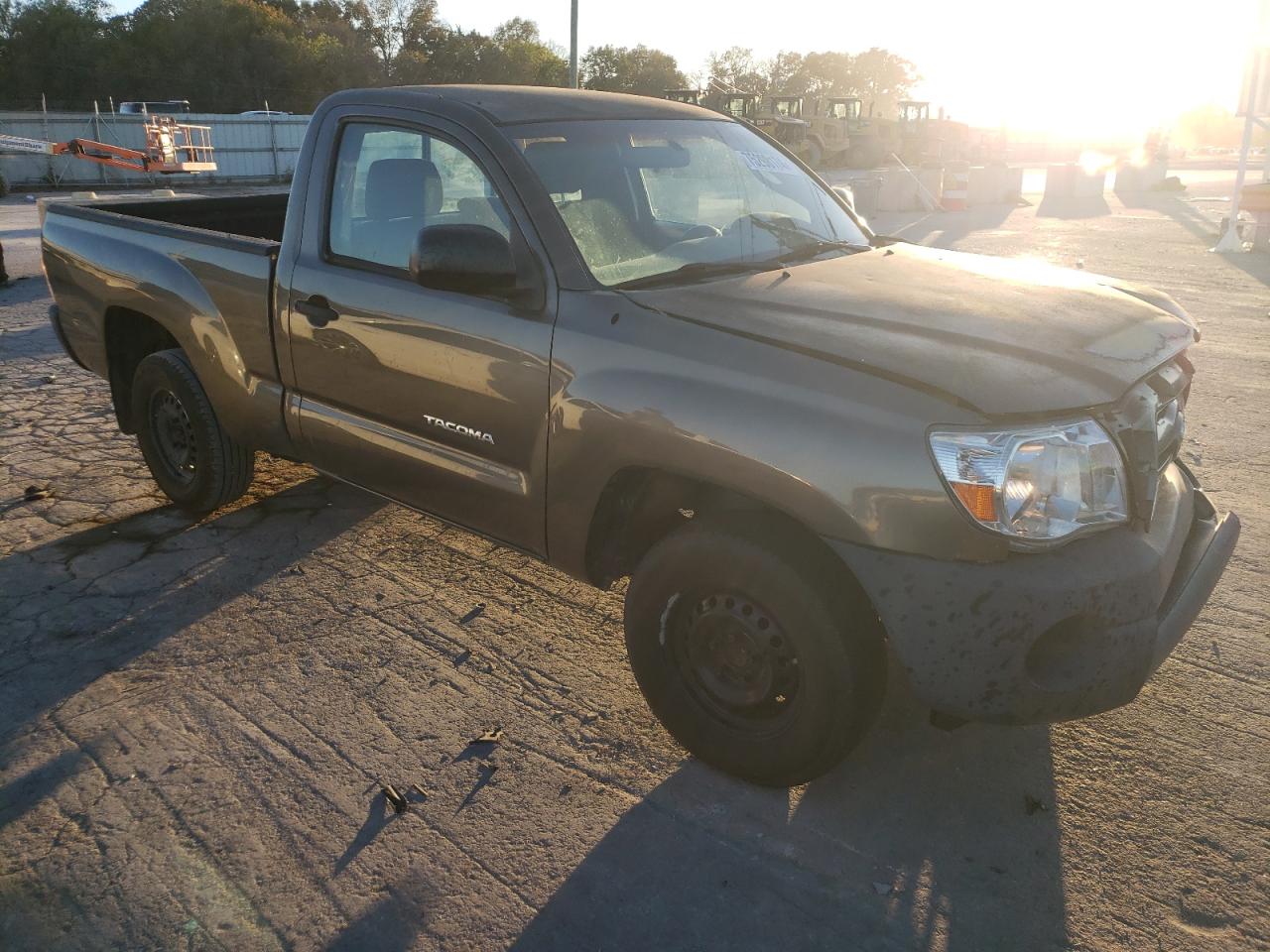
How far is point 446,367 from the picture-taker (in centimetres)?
324

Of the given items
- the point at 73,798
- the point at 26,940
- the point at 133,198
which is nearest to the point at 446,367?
the point at 73,798

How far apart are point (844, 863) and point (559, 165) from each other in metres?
2.28

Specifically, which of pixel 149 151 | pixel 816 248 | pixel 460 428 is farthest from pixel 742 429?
pixel 149 151

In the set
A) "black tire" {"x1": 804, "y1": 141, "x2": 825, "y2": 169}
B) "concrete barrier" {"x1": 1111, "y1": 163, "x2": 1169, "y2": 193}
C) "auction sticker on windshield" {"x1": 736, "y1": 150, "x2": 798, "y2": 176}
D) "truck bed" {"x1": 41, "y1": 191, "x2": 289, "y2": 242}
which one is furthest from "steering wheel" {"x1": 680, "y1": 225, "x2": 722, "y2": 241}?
"black tire" {"x1": 804, "y1": 141, "x2": 825, "y2": 169}

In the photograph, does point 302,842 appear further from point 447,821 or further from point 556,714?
point 556,714

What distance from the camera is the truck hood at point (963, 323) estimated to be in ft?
8.07

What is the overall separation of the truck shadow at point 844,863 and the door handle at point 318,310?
2.02 metres

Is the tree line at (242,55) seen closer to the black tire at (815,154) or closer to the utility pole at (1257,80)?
the black tire at (815,154)

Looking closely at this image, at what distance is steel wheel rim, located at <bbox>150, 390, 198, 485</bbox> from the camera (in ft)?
15.1

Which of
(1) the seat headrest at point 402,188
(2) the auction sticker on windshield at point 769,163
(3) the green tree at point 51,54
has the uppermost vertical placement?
(3) the green tree at point 51,54

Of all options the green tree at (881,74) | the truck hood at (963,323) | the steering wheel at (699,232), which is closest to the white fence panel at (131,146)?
the steering wheel at (699,232)

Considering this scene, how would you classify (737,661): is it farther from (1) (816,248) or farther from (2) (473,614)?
(1) (816,248)

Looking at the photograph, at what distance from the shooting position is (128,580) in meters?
4.15

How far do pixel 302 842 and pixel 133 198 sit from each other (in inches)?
180
